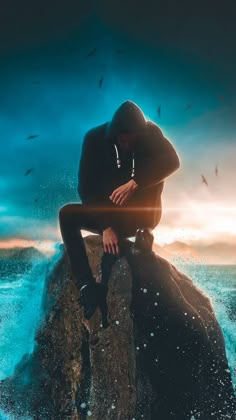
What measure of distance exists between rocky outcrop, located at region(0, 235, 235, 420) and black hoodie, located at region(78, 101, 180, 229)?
0.63 m

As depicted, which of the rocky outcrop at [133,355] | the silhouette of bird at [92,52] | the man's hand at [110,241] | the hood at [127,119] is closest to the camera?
the rocky outcrop at [133,355]

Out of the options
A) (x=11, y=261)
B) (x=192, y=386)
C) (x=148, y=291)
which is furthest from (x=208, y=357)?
(x=11, y=261)

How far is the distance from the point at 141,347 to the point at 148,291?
57cm

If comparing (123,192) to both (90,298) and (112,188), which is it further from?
(90,298)

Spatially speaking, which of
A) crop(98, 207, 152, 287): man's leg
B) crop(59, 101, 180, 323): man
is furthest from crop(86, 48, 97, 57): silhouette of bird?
crop(98, 207, 152, 287): man's leg

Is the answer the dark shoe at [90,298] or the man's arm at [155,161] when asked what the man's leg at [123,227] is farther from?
the man's arm at [155,161]

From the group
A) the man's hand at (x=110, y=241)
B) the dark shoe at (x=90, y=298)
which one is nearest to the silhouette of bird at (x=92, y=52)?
the man's hand at (x=110, y=241)

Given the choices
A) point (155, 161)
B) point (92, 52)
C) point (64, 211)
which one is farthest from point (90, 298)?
point (92, 52)

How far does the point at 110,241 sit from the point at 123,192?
58 centimetres

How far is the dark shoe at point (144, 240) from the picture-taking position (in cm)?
400

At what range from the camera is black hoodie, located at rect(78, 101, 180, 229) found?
3.96 meters

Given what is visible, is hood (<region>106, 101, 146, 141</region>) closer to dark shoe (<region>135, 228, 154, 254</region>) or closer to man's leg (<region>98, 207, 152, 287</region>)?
man's leg (<region>98, 207, 152, 287</region>)

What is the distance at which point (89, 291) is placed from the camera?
13.2ft

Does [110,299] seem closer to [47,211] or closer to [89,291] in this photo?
[89,291]
